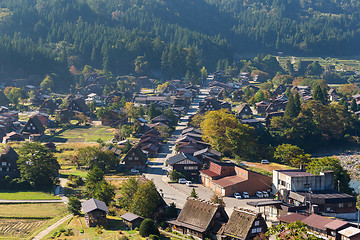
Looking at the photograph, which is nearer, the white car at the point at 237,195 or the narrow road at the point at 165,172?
the narrow road at the point at 165,172

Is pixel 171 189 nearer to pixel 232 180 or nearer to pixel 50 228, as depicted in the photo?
pixel 232 180

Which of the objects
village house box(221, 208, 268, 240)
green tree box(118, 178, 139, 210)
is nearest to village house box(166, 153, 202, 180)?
green tree box(118, 178, 139, 210)

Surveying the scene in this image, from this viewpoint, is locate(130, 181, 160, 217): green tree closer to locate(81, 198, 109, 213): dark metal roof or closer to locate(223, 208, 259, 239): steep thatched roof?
locate(81, 198, 109, 213): dark metal roof

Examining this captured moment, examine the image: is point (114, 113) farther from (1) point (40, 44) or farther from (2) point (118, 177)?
(1) point (40, 44)

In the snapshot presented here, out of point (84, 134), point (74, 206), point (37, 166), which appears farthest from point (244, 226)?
point (84, 134)

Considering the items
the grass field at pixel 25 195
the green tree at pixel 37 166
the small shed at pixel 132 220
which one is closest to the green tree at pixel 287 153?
the green tree at pixel 37 166

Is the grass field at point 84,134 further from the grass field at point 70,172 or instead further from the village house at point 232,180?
the village house at point 232,180
